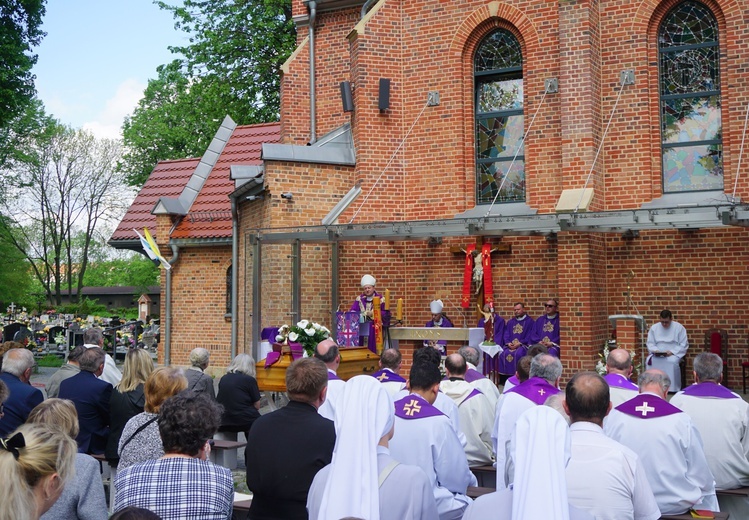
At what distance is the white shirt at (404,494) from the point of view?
4359mm

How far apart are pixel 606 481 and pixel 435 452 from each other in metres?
1.58

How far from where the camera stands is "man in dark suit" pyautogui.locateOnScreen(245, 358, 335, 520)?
5.22 meters

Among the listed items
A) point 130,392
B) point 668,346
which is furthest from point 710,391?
point 668,346

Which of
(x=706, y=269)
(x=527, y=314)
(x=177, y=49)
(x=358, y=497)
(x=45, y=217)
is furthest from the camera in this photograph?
(x=45, y=217)

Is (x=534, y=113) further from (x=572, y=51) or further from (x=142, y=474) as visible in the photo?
(x=142, y=474)

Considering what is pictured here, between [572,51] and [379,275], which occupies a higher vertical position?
[572,51]

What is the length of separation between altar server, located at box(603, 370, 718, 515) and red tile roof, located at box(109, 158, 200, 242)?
21.7m

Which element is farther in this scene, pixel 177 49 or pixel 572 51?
pixel 177 49

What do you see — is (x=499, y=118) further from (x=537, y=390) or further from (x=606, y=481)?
(x=606, y=481)

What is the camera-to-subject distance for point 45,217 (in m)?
60.1

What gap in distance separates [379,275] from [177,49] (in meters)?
16.7

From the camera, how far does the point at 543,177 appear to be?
56.3ft

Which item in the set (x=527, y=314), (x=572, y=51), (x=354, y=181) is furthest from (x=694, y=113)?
(x=354, y=181)

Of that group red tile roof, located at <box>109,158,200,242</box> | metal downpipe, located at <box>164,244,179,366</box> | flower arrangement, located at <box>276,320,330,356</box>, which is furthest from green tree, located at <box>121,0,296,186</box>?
flower arrangement, located at <box>276,320,330,356</box>
